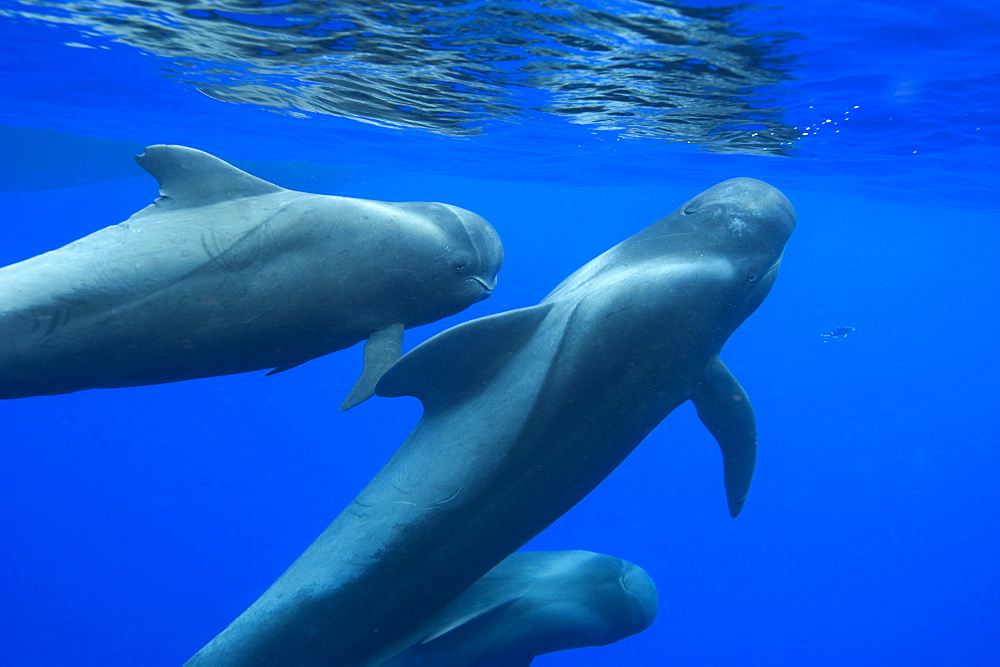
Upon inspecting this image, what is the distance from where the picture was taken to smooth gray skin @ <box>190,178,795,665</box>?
487cm

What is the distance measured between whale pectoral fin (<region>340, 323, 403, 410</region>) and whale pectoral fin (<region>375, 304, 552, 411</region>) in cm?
11

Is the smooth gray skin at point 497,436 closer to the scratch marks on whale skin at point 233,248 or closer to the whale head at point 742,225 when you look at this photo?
the whale head at point 742,225

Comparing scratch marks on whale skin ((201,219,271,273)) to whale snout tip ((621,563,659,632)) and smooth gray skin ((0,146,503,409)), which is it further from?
whale snout tip ((621,563,659,632))

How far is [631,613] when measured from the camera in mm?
6859

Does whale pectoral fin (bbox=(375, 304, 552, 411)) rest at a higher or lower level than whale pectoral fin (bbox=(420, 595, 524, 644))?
higher

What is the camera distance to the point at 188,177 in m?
5.04

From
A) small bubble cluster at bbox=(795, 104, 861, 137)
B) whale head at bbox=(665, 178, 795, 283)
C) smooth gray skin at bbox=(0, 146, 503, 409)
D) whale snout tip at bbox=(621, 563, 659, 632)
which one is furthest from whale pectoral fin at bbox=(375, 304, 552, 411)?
small bubble cluster at bbox=(795, 104, 861, 137)

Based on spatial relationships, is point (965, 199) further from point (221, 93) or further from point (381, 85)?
point (221, 93)

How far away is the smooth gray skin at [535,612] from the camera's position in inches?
226

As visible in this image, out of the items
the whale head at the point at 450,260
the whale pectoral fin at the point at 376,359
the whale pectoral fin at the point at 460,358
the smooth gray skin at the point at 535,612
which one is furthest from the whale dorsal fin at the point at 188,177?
the smooth gray skin at the point at 535,612

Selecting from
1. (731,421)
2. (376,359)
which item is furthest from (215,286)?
(731,421)

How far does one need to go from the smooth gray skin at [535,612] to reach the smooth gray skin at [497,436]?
0.44 metres

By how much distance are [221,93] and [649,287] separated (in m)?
13.5

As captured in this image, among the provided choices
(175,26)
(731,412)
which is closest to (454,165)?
(175,26)
